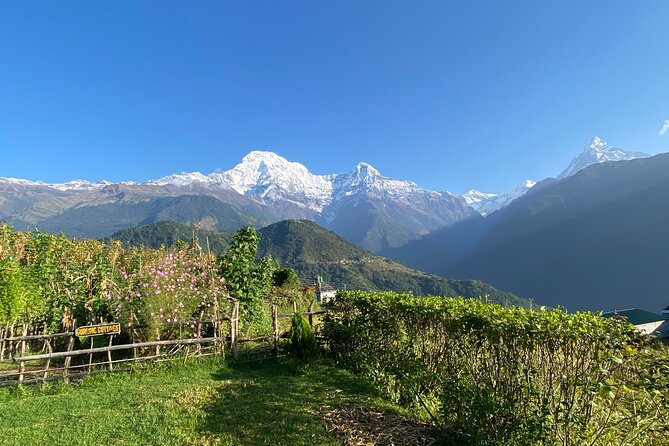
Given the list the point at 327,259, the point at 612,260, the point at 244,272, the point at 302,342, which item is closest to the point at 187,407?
the point at 302,342

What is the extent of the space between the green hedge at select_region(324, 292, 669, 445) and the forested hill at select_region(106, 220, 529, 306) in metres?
111

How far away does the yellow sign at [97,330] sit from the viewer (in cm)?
860

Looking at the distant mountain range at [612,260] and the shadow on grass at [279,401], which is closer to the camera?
the shadow on grass at [279,401]

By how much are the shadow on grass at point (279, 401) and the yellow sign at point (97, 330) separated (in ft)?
8.80

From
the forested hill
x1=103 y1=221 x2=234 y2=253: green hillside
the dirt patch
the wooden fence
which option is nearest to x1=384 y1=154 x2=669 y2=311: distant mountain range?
the forested hill

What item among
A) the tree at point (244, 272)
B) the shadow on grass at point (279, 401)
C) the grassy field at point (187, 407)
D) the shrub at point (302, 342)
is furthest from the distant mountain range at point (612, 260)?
the grassy field at point (187, 407)

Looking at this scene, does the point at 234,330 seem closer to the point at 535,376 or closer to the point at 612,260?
the point at 535,376

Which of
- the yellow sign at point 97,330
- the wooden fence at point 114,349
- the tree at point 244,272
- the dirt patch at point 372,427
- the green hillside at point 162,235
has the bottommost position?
the dirt patch at point 372,427

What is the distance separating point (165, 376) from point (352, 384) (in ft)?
14.5

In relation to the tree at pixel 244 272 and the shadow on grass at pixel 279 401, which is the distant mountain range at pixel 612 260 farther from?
the shadow on grass at pixel 279 401

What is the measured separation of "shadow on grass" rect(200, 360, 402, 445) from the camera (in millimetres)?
5324

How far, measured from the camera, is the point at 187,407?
640cm

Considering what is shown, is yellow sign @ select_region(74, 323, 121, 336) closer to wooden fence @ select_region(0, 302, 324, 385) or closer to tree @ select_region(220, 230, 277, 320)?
wooden fence @ select_region(0, 302, 324, 385)

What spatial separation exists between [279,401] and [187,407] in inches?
62.5
